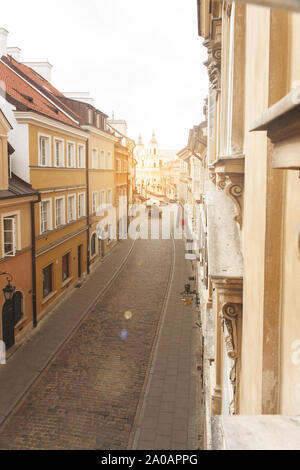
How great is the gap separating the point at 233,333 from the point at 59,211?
60.2 ft

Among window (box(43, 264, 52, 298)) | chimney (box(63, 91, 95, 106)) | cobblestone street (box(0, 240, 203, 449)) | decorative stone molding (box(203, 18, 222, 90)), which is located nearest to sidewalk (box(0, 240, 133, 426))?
cobblestone street (box(0, 240, 203, 449))

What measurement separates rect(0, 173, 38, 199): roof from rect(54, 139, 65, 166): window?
13.5 ft

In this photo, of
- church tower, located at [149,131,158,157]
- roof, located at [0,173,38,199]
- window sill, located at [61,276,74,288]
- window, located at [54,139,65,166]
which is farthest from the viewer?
church tower, located at [149,131,158,157]

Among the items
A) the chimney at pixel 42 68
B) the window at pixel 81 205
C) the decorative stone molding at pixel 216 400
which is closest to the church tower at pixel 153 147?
the chimney at pixel 42 68

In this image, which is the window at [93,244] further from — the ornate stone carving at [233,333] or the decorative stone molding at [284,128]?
the decorative stone molding at [284,128]

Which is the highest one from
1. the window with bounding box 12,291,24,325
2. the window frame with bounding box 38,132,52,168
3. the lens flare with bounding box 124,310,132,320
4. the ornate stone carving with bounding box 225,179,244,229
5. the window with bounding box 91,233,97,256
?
the window frame with bounding box 38,132,52,168

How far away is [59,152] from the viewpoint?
2183 cm

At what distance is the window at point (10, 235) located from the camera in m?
15.7

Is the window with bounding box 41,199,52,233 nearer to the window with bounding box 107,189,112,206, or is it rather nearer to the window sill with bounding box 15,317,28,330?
the window sill with bounding box 15,317,28,330

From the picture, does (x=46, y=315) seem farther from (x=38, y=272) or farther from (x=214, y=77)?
(x=214, y=77)

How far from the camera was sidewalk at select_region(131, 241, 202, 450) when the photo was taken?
10609mm

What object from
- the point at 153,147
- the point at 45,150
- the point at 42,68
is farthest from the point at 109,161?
the point at 153,147

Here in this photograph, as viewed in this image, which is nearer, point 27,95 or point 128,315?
point 128,315

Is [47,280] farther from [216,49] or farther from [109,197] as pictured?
[109,197]
